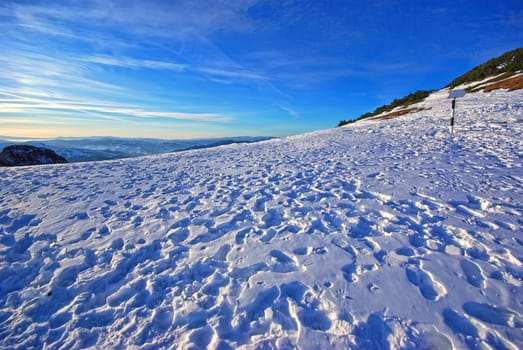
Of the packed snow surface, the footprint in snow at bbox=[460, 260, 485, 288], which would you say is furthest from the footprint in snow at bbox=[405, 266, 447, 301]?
the footprint in snow at bbox=[460, 260, 485, 288]

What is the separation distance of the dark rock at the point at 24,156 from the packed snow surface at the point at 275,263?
996 cm

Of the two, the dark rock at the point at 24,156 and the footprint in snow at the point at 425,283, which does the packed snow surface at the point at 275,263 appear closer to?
the footprint in snow at the point at 425,283

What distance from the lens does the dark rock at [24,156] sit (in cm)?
1573

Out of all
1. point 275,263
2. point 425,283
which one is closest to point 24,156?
point 275,263

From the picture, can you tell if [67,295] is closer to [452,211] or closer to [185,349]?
[185,349]

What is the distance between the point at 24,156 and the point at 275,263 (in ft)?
67.0

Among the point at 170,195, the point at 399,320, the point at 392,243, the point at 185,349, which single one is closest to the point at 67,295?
Answer: the point at 185,349

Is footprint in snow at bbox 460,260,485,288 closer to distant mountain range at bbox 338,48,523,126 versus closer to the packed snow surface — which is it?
the packed snow surface

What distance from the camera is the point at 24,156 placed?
16125mm

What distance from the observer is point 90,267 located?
438 centimetres

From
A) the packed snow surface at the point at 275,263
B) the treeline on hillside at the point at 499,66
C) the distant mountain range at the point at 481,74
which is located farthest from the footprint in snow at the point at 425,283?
the treeline on hillside at the point at 499,66

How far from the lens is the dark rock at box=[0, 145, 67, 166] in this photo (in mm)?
15727

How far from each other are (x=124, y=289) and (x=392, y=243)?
4.73m

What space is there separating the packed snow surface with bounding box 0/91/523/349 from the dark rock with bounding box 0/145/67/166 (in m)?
9.96
